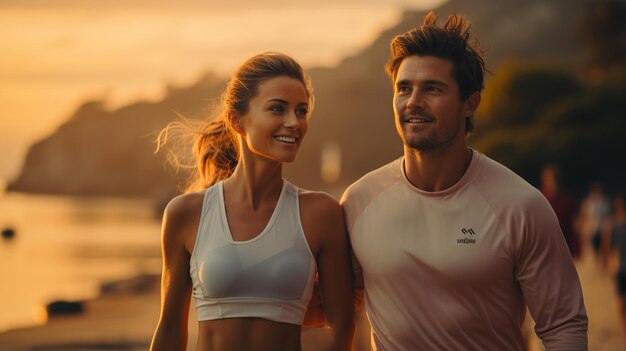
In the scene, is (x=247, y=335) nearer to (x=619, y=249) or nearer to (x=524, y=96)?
(x=619, y=249)

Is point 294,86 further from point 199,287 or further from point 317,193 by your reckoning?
point 199,287

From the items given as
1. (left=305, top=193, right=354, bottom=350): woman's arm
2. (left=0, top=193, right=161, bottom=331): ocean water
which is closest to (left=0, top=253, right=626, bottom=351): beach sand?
(left=0, top=193, right=161, bottom=331): ocean water

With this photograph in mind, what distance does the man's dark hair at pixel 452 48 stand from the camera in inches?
198

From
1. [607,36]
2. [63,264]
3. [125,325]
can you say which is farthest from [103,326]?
[607,36]

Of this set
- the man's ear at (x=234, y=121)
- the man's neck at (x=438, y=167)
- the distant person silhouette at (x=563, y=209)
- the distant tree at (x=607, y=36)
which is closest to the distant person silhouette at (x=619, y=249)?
the distant person silhouette at (x=563, y=209)

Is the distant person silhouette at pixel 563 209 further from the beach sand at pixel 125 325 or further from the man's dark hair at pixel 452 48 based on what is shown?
the man's dark hair at pixel 452 48

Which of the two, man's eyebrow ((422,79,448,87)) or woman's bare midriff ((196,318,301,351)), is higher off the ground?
man's eyebrow ((422,79,448,87))

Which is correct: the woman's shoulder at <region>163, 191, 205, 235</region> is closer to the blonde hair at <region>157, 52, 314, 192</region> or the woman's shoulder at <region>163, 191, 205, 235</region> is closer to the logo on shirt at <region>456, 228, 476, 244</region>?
the blonde hair at <region>157, 52, 314, 192</region>

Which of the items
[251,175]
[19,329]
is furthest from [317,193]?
[19,329]

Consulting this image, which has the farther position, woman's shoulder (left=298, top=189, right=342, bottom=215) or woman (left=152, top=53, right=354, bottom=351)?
woman's shoulder (left=298, top=189, right=342, bottom=215)

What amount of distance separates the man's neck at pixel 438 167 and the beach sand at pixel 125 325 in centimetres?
554

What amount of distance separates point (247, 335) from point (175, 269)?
1.76ft

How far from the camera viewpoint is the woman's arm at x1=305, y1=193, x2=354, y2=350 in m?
4.97

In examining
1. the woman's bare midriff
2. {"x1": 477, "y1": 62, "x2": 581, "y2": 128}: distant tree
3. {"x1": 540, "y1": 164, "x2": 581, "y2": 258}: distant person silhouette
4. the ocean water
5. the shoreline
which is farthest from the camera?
{"x1": 477, "y1": 62, "x2": 581, "y2": 128}: distant tree
